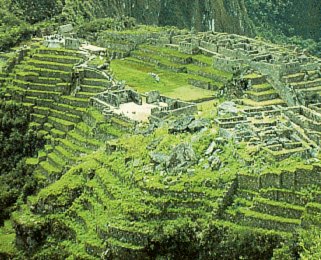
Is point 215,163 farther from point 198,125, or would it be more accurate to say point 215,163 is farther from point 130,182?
point 130,182

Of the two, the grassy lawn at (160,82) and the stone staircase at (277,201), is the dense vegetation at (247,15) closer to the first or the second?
the grassy lawn at (160,82)

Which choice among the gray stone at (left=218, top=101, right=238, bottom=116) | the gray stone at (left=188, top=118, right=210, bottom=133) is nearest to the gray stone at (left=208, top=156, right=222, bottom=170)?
the gray stone at (left=188, top=118, right=210, bottom=133)

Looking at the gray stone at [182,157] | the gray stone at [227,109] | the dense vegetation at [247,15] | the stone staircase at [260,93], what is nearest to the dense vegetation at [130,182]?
the gray stone at [182,157]

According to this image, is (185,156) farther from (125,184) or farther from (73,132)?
(73,132)

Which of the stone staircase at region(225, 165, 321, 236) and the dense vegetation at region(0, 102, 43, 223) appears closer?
the stone staircase at region(225, 165, 321, 236)

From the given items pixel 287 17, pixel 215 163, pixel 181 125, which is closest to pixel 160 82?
pixel 181 125

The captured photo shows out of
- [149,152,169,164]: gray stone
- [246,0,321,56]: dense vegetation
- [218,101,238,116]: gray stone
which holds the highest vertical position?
[218,101,238,116]: gray stone

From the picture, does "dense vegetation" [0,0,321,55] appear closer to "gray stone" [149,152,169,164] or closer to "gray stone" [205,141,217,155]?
"gray stone" [149,152,169,164]

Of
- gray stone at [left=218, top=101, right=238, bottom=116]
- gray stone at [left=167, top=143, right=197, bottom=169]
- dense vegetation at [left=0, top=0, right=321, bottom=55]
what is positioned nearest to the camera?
gray stone at [left=167, top=143, right=197, bottom=169]
